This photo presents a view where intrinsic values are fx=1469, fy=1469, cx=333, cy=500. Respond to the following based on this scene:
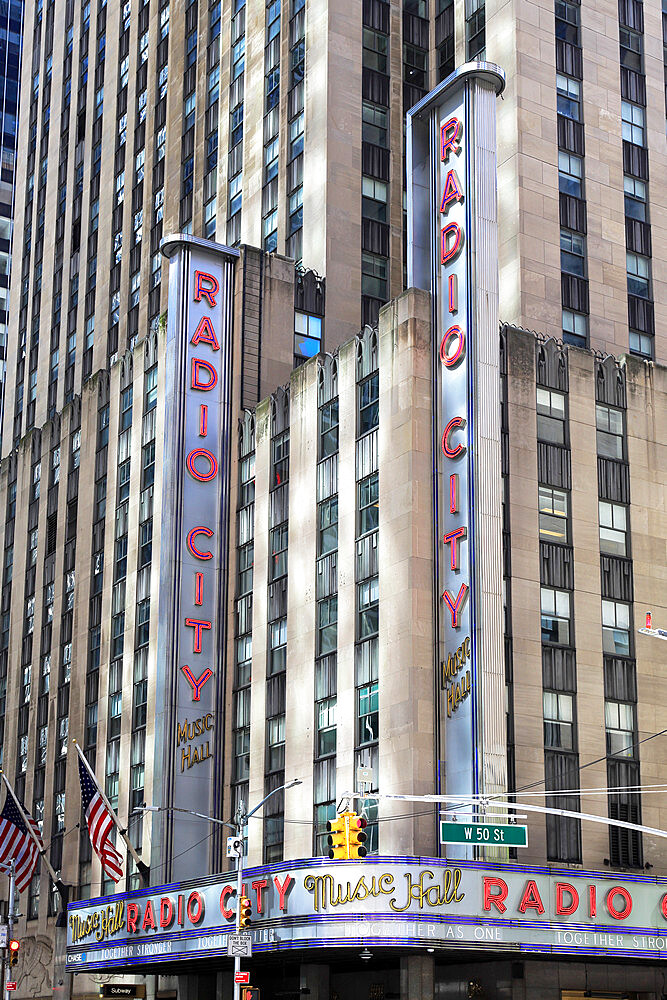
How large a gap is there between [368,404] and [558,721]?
49.5 ft

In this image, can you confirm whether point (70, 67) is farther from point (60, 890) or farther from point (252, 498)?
point (60, 890)

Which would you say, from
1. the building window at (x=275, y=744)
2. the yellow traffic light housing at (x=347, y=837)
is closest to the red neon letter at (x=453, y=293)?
the building window at (x=275, y=744)

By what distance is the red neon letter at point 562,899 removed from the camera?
5094 cm

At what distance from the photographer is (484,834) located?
156ft

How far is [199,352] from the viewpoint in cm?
7312

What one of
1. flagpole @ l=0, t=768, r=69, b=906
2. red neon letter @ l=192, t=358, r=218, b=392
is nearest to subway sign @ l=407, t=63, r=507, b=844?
red neon letter @ l=192, t=358, r=218, b=392

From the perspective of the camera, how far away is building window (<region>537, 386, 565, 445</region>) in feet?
200

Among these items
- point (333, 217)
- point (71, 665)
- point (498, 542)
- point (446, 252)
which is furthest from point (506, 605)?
point (71, 665)

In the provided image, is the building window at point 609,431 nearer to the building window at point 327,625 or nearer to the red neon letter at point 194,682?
the building window at point 327,625

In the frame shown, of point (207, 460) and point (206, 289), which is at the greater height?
point (206, 289)

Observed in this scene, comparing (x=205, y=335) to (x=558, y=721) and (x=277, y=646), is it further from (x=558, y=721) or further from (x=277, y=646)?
(x=558, y=721)

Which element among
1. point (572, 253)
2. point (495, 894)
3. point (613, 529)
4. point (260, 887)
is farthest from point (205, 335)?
point (495, 894)

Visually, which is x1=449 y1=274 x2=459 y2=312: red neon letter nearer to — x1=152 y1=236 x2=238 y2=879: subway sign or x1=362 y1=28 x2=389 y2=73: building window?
x1=152 y1=236 x2=238 y2=879: subway sign

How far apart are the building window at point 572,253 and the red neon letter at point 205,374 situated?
17821mm
